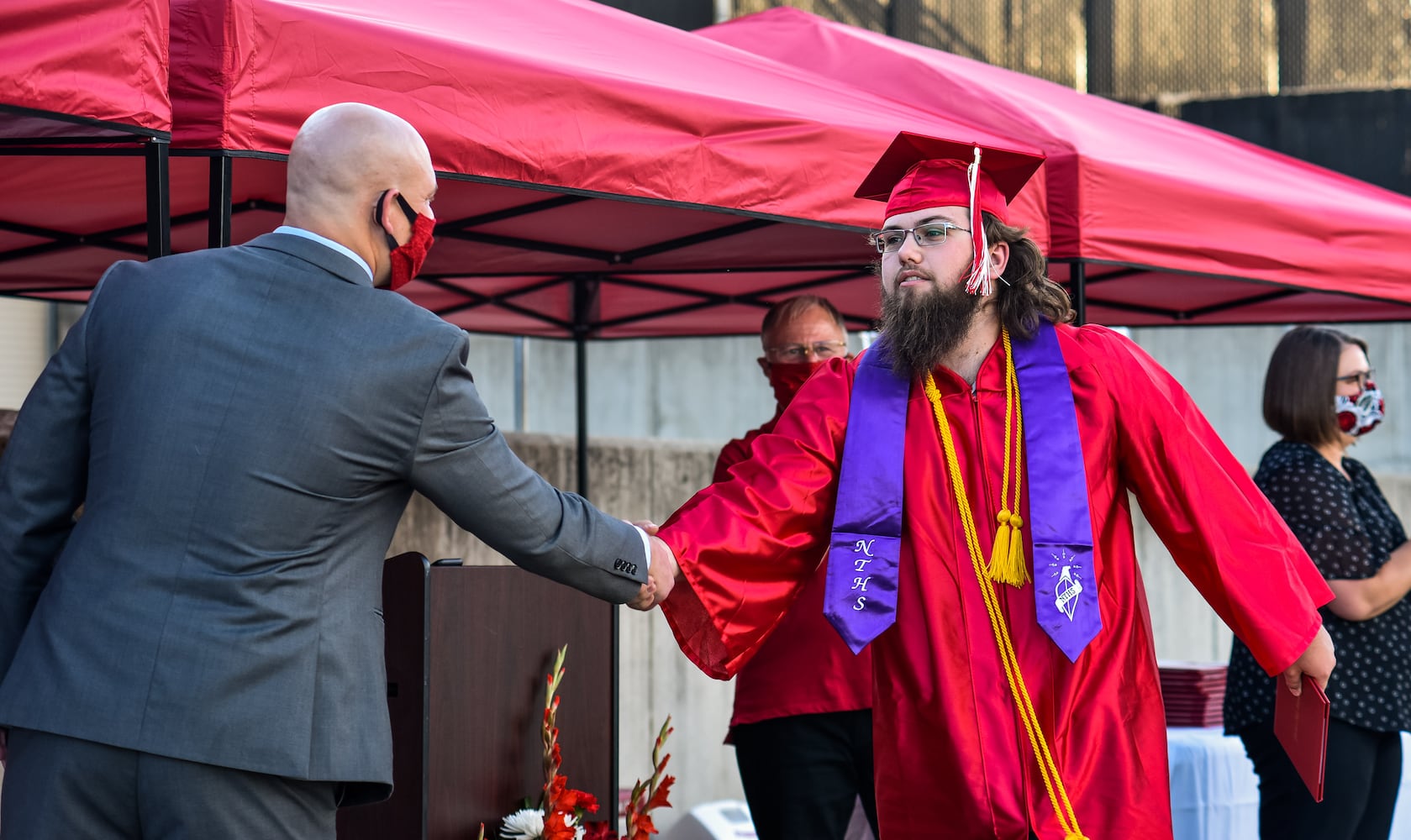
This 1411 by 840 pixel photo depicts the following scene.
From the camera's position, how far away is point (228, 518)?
2.07 metres

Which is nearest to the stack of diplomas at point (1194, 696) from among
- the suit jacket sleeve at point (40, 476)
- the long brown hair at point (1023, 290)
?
the long brown hair at point (1023, 290)

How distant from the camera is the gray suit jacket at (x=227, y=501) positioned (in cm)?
206

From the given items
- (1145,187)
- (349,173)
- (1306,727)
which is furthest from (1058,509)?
(1145,187)

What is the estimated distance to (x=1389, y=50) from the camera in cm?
1121

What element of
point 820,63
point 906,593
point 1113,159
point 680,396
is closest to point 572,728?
point 906,593

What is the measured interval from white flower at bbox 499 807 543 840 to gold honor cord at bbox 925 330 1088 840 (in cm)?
105

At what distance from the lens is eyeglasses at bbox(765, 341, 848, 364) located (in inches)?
174

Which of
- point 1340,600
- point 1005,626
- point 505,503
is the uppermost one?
point 505,503

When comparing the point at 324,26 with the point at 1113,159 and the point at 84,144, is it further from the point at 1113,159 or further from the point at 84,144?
the point at 1113,159

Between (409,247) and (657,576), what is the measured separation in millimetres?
837

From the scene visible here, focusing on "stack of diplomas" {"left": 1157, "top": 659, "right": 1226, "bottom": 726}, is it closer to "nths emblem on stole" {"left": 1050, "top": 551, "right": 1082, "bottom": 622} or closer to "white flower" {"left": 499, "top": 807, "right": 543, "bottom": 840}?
"nths emblem on stole" {"left": 1050, "top": 551, "right": 1082, "bottom": 622}

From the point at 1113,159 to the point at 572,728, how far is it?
2.25 metres

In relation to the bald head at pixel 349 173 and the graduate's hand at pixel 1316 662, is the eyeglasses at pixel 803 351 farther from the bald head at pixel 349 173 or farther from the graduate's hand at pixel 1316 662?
the bald head at pixel 349 173

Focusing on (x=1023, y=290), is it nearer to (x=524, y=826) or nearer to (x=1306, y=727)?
(x=1306, y=727)
